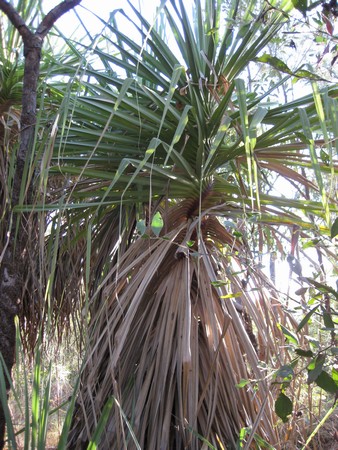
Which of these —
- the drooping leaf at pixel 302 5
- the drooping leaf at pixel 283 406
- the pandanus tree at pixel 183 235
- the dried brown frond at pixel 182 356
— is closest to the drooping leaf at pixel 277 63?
the drooping leaf at pixel 302 5

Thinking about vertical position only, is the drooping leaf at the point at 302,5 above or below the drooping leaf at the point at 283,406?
above

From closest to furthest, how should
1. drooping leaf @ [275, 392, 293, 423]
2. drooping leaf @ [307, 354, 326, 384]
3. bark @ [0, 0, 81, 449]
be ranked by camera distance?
drooping leaf @ [307, 354, 326, 384] → drooping leaf @ [275, 392, 293, 423] → bark @ [0, 0, 81, 449]

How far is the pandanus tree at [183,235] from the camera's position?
4.88 ft

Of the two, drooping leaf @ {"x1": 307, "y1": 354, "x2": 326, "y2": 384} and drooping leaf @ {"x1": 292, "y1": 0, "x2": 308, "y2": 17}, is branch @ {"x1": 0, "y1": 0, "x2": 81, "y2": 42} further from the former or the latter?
drooping leaf @ {"x1": 307, "y1": 354, "x2": 326, "y2": 384}

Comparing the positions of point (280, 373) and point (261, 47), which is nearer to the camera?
point (280, 373)

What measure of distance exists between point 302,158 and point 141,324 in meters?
0.71

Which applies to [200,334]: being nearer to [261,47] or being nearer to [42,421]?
[42,421]

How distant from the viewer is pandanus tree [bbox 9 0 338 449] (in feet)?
4.88

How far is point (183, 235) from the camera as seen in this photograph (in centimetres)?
186

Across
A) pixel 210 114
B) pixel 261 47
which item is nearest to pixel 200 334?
pixel 210 114

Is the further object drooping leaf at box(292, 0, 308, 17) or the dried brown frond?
the dried brown frond

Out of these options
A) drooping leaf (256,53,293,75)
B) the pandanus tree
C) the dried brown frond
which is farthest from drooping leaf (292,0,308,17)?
the dried brown frond

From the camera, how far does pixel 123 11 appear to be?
1.70 meters

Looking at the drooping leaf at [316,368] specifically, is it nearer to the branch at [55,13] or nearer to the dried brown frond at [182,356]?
the dried brown frond at [182,356]
